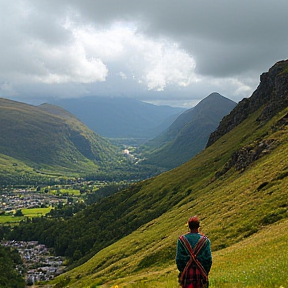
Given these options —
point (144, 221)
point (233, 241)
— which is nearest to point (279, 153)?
point (233, 241)

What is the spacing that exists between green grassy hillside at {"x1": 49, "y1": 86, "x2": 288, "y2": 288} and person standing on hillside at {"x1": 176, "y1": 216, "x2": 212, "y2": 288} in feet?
15.4

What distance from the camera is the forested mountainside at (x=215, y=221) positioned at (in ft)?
111

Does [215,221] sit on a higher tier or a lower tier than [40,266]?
higher

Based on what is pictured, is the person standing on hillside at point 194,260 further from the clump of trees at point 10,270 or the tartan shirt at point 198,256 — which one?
the clump of trees at point 10,270

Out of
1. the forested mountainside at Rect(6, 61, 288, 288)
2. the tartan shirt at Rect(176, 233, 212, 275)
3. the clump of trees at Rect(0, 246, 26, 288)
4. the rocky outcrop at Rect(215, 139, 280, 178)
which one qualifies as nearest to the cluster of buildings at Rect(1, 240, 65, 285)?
the clump of trees at Rect(0, 246, 26, 288)

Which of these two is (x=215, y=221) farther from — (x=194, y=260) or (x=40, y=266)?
(x=40, y=266)

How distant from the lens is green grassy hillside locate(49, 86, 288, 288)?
28155 mm

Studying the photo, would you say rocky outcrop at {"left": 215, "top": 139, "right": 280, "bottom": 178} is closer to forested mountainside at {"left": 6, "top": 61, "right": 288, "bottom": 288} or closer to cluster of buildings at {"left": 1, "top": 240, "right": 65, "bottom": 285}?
forested mountainside at {"left": 6, "top": 61, "right": 288, "bottom": 288}

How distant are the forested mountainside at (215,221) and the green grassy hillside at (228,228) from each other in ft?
0.60

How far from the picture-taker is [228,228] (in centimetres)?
5894

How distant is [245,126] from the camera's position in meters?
185

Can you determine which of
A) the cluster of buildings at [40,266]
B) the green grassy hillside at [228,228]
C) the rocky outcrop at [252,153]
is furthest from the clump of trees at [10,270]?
the rocky outcrop at [252,153]

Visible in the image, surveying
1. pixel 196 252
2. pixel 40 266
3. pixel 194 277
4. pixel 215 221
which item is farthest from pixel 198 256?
pixel 40 266

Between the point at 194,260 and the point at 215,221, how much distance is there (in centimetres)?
5552
